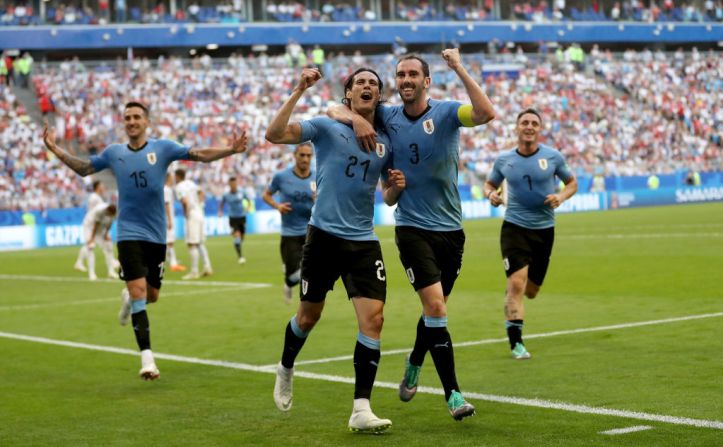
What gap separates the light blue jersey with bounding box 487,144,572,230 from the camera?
12.3 m

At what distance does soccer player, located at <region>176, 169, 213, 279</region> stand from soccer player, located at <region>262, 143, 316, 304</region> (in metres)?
8.56

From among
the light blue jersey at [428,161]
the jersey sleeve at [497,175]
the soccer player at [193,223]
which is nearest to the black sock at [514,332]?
the jersey sleeve at [497,175]

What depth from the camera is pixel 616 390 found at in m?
9.25

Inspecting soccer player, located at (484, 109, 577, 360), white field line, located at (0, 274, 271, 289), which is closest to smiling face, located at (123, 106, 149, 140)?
soccer player, located at (484, 109, 577, 360)

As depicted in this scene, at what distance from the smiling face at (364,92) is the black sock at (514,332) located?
395cm

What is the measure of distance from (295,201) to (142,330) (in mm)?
6432

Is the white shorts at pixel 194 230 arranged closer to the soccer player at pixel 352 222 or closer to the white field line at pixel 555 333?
the white field line at pixel 555 333

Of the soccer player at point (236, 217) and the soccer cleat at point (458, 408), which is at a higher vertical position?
the soccer cleat at point (458, 408)

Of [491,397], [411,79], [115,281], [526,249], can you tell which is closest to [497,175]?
[526,249]

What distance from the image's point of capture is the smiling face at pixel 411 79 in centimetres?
848

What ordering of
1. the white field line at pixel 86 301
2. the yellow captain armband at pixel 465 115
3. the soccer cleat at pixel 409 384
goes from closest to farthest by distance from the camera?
1. the yellow captain armband at pixel 465 115
2. the soccer cleat at pixel 409 384
3. the white field line at pixel 86 301

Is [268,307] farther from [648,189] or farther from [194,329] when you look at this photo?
[648,189]

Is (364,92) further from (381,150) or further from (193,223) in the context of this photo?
(193,223)

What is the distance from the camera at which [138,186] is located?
11.6 m
